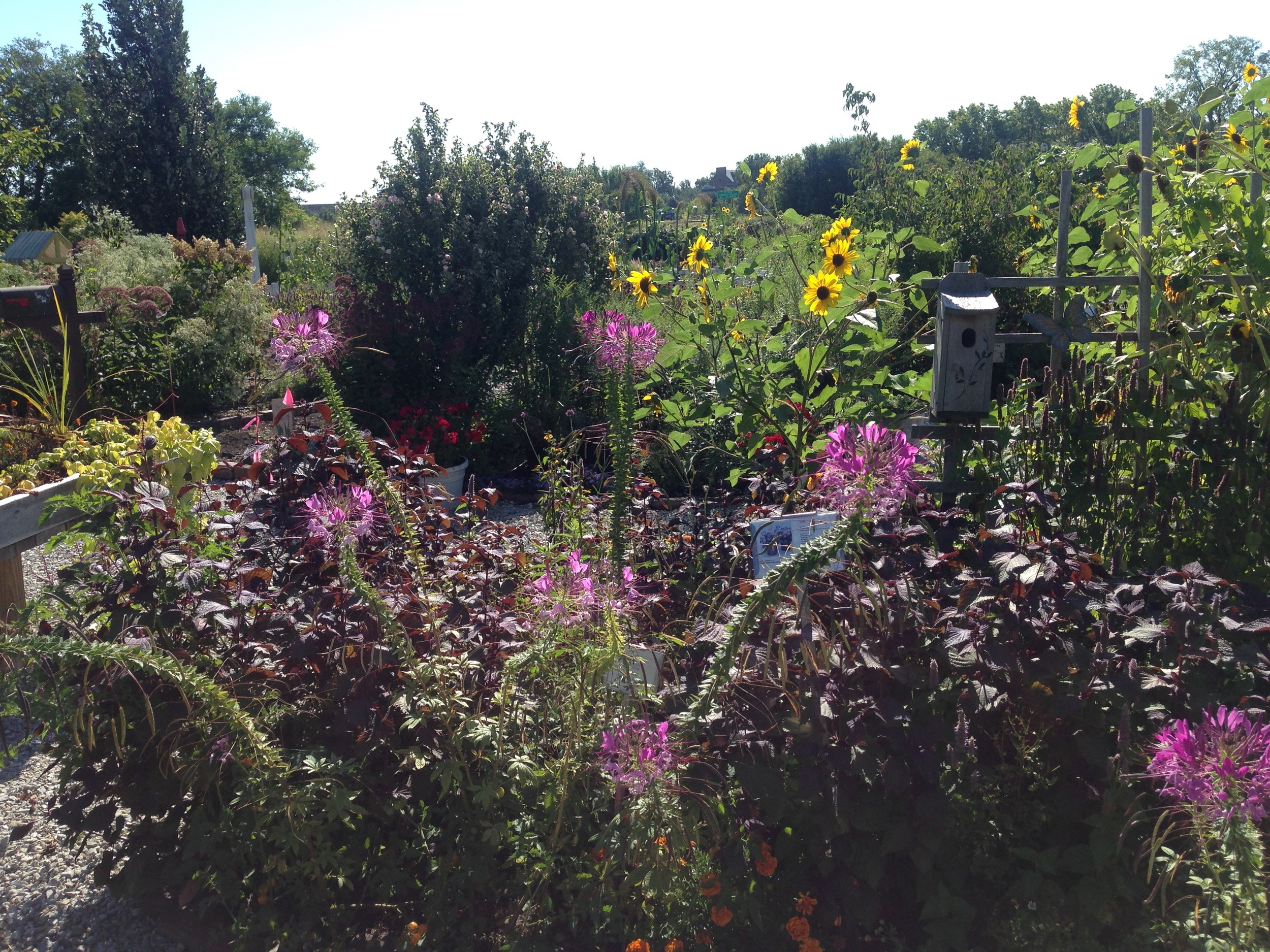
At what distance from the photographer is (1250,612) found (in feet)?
6.10

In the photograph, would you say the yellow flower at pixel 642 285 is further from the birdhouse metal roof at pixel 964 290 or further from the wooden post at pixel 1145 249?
the wooden post at pixel 1145 249

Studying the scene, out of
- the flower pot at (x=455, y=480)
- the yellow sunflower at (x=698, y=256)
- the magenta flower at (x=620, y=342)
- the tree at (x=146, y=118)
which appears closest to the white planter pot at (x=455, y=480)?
the flower pot at (x=455, y=480)

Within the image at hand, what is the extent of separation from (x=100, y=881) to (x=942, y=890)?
1.76 meters

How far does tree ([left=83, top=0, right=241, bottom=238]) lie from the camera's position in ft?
58.5

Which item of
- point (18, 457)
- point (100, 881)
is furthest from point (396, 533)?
point (18, 457)

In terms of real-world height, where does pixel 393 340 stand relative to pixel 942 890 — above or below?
above

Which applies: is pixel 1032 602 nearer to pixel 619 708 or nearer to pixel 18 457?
pixel 619 708

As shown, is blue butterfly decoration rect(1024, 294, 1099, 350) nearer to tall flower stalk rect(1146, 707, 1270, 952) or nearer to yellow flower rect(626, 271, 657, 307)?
yellow flower rect(626, 271, 657, 307)

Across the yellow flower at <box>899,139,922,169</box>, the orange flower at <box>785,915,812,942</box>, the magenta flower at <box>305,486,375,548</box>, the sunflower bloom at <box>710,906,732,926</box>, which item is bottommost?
the orange flower at <box>785,915,812,942</box>

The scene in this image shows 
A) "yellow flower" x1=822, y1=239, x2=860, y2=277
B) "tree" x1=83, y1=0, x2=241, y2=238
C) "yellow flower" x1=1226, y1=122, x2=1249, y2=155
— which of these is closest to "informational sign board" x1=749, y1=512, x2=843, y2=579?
"yellow flower" x1=822, y1=239, x2=860, y2=277

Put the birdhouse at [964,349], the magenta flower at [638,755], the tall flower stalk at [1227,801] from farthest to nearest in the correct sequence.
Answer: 1. the birdhouse at [964,349]
2. the magenta flower at [638,755]
3. the tall flower stalk at [1227,801]

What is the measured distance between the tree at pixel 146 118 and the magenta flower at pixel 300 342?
61.6 ft

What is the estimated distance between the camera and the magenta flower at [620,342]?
7.73 ft

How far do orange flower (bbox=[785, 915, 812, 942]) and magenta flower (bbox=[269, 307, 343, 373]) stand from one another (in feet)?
5.16
